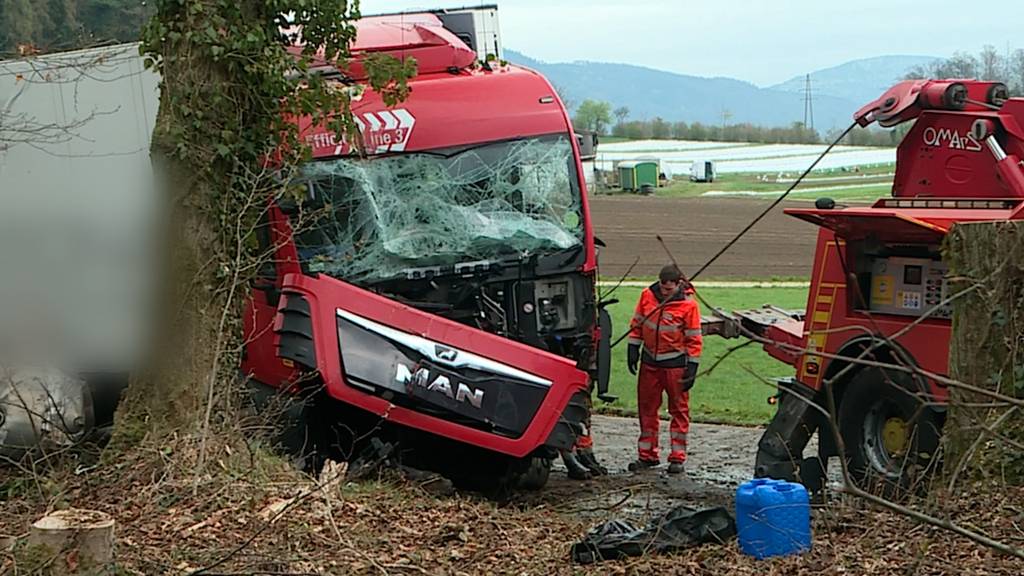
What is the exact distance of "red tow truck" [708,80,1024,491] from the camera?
825 cm

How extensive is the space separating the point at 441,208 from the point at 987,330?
4.45m

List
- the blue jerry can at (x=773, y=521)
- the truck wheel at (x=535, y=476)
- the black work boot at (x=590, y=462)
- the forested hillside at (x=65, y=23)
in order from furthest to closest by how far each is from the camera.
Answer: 1. the black work boot at (x=590, y=462)
2. the forested hillside at (x=65, y=23)
3. the truck wheel at (x=535, y=476)
4. the blue jerry can at (x=773, y=521)

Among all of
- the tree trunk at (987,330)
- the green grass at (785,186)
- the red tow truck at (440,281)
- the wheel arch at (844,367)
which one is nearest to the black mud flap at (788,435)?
the wheel arch at (844,367)

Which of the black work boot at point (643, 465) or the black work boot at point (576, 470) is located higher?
the black work boot at point (576, 470)

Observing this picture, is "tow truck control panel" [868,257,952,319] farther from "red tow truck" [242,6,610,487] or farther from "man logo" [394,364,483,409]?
"man logo" [394,364,483,409]

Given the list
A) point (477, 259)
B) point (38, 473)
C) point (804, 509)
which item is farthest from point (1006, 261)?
point (38, 473)

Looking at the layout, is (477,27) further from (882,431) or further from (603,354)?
(882,431)

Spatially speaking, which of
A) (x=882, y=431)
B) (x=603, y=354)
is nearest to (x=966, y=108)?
(x=882, y=431)

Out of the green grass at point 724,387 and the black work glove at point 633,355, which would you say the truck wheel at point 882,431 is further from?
the black work glove at point 633,355

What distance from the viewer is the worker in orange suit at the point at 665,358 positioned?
1142cm

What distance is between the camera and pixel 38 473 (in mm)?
8070

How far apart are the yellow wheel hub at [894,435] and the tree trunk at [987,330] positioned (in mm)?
1274

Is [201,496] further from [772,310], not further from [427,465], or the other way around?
[772,310]

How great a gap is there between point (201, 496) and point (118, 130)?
4.59 m
